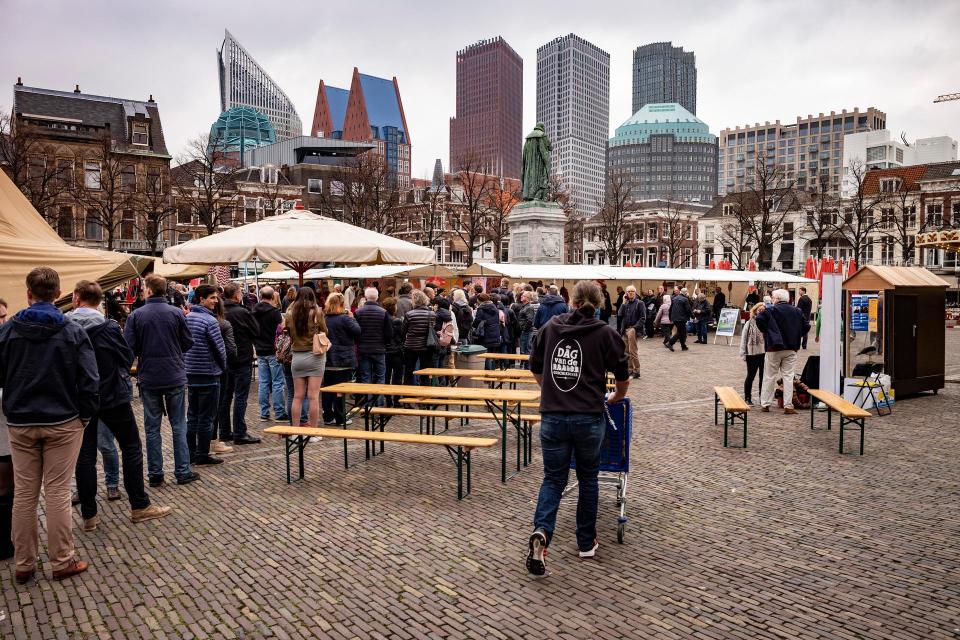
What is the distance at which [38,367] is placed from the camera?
177 inches

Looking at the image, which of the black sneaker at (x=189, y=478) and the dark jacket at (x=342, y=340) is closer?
the black sneaker at (x=189, y=478)

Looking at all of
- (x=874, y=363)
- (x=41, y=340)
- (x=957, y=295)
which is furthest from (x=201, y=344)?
(x=957, y=295)

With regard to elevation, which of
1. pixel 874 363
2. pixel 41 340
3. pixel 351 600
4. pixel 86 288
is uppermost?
pixel 86 288

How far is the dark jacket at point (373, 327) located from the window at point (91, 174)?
46.2m

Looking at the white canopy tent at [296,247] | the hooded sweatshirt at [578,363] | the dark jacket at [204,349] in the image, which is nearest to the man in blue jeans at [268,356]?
the white canopy tent at [296,247]

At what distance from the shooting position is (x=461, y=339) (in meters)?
15.0

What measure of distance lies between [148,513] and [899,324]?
11.8 m

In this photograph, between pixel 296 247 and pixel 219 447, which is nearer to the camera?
pixel 219 447

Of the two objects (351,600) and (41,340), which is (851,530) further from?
(41,340)

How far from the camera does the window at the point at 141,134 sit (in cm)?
5156

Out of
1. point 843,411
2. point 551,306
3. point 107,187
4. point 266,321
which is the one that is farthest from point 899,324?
point 107,187

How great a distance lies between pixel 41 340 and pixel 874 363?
40.0 ft

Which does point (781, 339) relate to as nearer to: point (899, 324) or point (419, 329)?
point (899, 324)

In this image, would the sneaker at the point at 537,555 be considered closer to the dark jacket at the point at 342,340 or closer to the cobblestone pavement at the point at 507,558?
the cobblestone pavement at the point at 507,558
